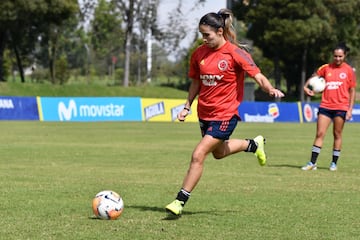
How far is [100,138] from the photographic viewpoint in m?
23.2

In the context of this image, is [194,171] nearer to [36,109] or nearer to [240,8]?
[36,109]

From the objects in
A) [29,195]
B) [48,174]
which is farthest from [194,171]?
[48,174]

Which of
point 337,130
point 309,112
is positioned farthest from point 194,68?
point 309,112

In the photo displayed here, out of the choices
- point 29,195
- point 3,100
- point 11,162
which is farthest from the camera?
point 3,100

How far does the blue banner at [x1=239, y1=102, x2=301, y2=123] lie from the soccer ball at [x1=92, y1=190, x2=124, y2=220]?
32.2 m

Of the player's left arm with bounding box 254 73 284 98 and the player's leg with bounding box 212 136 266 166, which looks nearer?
the player's left arm with bounding box 254 73 284 98

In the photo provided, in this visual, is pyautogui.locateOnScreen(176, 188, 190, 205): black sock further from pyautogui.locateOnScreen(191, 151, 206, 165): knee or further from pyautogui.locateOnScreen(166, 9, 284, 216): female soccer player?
pyautogui.locateOnScreen(191, 151, 206, 165): knee

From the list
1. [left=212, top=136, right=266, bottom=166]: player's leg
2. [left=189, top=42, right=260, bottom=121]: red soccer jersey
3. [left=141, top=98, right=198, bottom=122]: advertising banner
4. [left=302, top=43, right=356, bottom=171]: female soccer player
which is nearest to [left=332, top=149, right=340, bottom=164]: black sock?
[left=302, top=43, right=356, bottom=171]: female soccer player

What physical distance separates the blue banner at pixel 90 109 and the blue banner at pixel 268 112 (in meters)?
6.09

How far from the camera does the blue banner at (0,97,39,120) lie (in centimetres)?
3528

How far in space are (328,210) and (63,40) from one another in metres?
80.9

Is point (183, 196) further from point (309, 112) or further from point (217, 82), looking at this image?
point (309, 112)

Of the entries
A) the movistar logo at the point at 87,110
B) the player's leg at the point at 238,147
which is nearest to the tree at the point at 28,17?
the movistar logo at the point at 87,110

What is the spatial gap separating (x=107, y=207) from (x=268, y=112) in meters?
33.8
